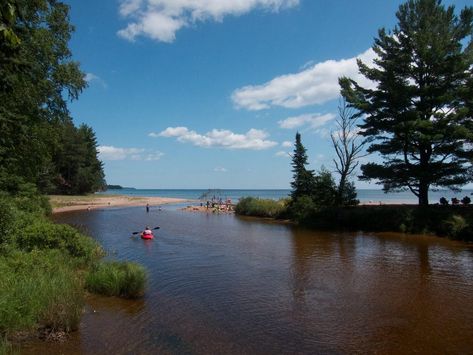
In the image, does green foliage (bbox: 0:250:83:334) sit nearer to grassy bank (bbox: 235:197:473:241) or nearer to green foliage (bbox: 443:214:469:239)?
green foliage (bbox: 443:214:469:239)

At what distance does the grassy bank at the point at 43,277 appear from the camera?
7.61m

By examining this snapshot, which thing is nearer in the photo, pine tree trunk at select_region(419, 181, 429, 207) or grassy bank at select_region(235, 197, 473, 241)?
grassy bank at select_region(235, 197, 473, 241)

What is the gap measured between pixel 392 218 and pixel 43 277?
26.4 metres

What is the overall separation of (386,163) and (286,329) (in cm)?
2486

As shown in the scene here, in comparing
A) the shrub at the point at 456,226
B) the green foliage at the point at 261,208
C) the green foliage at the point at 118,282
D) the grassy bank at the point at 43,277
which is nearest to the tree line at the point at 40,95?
the grassy bank at the point at 43,277

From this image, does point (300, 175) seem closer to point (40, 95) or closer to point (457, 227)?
point (457, 227)

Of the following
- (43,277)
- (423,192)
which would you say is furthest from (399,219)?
(43,277)

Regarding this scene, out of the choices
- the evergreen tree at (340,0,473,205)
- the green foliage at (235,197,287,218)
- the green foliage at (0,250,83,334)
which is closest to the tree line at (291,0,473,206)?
the evergreen tree at (340,0,473,205)

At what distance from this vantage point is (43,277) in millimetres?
8844

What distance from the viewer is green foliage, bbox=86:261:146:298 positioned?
11.4 meters

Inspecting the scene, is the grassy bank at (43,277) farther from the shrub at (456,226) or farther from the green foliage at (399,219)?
the green foliage at (399,219)

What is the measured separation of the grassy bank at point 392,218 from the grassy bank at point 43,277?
836 inches

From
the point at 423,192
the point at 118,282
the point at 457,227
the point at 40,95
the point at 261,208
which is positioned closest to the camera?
the point at 118,282

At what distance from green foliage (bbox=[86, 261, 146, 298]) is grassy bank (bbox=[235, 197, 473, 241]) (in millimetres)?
21372
